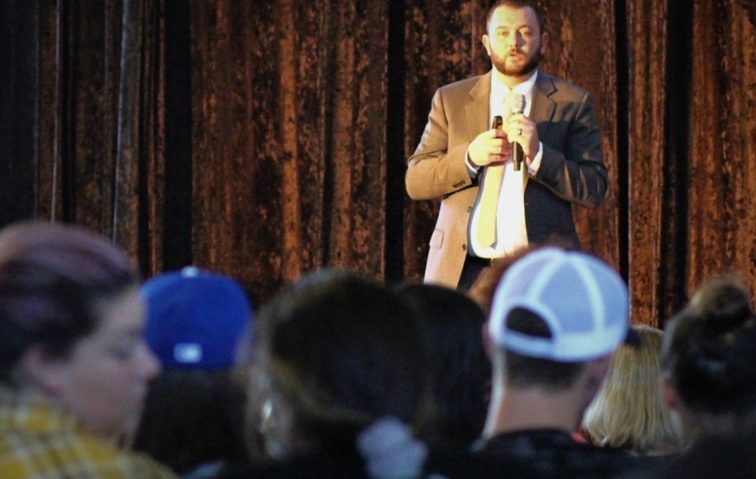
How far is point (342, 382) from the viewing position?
1.40 meters

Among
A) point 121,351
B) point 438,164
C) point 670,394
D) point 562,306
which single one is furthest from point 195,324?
point 438,164

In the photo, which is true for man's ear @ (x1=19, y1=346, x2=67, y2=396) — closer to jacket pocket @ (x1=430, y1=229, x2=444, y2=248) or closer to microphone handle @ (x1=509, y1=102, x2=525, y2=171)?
microphone handle @ (x1=509, y1=102, x2=525, y2=171)

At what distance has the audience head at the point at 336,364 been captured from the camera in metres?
1.39

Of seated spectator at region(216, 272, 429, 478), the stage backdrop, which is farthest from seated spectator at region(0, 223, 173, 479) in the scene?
the stage backdrop

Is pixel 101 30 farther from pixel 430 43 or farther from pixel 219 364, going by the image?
pixel 219 364

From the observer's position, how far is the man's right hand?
378 cm

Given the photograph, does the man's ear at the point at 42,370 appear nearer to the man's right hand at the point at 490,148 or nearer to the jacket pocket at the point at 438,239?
the man's right hand at the point at 490,148

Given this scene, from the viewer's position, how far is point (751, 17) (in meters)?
5.58

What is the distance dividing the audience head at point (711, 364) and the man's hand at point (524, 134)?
2056 mm

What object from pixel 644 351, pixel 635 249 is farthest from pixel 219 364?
pixel 635 249

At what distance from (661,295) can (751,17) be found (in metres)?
1.19

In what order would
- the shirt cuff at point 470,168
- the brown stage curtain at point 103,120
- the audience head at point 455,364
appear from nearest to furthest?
the audience head at point 455,364, the shirt cuff at point 470,168, the brown stage curtain at point 103,120

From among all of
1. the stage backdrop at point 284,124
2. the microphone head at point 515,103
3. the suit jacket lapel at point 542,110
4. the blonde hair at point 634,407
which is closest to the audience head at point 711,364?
the blonde hair at point 634,407

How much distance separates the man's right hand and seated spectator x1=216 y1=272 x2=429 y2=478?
2330 millimetres
